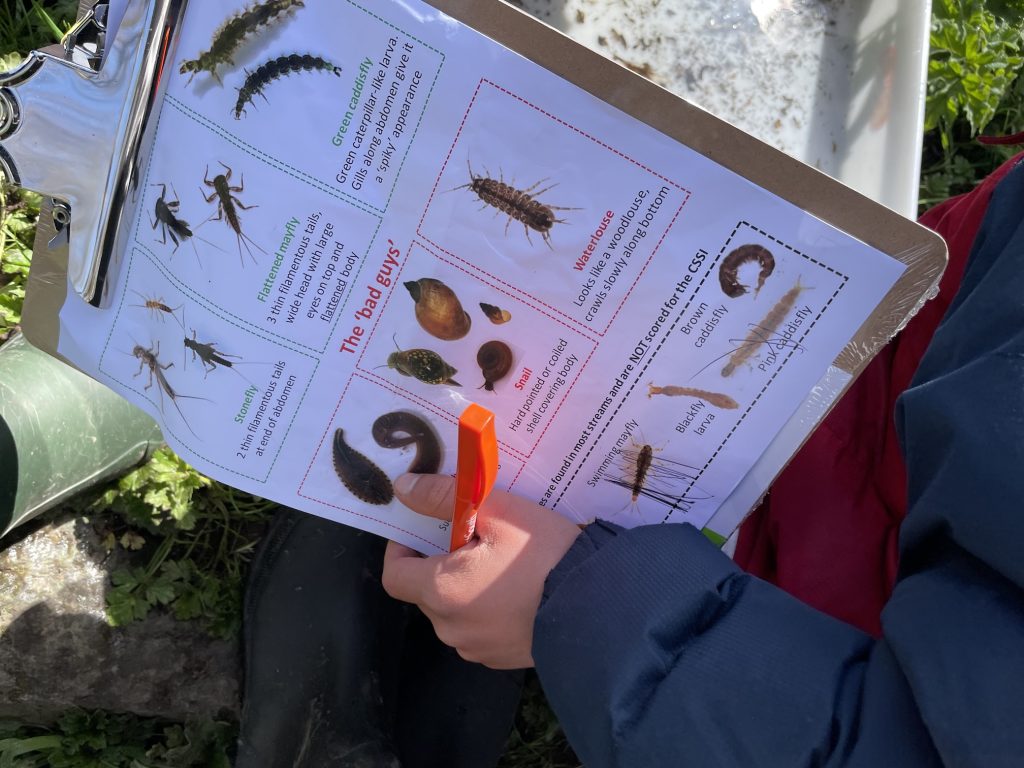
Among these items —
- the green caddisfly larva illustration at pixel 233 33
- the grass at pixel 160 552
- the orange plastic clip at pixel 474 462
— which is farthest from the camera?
the grass at pixel 160 552

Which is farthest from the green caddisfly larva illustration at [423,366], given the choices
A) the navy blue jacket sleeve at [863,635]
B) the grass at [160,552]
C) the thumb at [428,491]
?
the grass at [160,552]

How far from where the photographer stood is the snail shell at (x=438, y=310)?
0.69 meters

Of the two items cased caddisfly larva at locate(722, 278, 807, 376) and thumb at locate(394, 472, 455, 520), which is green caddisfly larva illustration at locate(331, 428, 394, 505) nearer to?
thumb at locate(394, 472, 455, 520)

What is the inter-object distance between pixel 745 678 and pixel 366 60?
0.63 m

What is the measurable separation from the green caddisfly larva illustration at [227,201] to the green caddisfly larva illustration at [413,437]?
198mm

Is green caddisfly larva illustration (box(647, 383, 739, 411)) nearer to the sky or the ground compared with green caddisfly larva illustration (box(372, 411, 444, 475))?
nearer to the sky

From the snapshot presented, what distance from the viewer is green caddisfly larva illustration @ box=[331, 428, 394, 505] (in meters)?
0.77

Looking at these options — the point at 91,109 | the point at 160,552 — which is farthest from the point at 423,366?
the point at 160,552

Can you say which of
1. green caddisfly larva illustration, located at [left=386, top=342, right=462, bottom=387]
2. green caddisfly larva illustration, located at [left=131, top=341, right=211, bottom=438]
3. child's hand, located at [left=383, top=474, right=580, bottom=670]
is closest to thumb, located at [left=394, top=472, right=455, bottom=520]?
child's hand, located at [left=383, top=474, right=580, bottom=670]

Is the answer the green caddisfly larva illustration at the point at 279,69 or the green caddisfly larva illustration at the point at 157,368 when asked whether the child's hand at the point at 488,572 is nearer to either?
the green caddisfly larva illustration at the point at 157,368

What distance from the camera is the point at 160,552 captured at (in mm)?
1461

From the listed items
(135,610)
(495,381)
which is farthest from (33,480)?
(495,381)

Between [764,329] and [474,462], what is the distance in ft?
0.93

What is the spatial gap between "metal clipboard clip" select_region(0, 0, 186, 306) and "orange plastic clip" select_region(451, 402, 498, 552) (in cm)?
36
